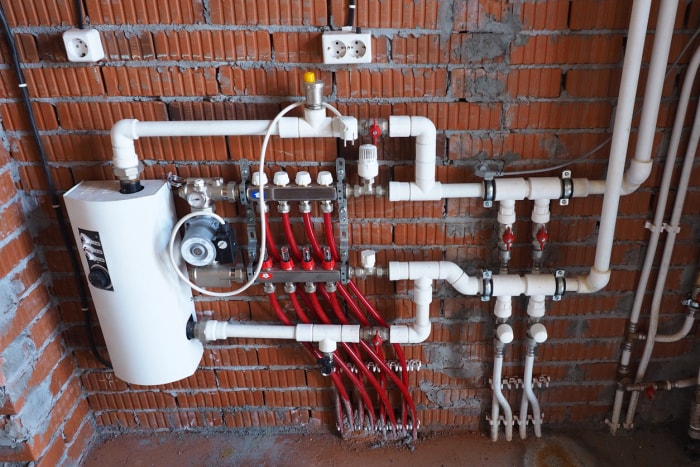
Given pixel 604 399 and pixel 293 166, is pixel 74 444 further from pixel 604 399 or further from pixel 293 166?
pixel 604 399

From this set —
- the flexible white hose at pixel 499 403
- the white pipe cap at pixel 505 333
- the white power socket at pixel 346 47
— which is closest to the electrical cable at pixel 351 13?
the white power socket at pixel 346 47

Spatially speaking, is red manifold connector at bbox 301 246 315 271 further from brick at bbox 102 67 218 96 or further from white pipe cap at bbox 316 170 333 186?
brick at bbox 102 67 218 96

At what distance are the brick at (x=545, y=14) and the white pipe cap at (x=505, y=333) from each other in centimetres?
85

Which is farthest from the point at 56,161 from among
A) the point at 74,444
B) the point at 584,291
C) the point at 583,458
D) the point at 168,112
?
the point at 583,458

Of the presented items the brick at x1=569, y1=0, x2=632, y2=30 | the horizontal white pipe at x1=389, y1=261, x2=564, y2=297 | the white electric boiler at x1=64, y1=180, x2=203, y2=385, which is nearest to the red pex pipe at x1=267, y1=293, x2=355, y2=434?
the white electric boiler at x1=64, y1=180, x2=203, y2=385

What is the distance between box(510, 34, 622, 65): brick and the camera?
1458 millimetres

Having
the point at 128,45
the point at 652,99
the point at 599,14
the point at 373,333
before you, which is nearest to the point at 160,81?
the point at 128,45

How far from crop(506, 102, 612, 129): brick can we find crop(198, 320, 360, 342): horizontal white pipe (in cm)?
75

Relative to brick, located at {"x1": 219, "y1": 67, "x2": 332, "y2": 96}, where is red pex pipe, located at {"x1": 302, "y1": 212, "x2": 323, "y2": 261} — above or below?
below

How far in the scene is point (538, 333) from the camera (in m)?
1.70

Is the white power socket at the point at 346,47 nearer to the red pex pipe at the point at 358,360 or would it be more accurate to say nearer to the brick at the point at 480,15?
the brick at the point at 480,15

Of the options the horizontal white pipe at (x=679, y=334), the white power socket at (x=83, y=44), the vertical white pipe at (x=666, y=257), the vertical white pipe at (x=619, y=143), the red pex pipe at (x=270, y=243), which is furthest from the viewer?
the horizontal white pipe at (x=679, y=334)

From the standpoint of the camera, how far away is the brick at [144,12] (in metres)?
1.44

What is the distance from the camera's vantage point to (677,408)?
6.27 ft
